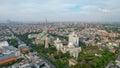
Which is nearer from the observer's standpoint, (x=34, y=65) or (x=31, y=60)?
(x=34, y=65)

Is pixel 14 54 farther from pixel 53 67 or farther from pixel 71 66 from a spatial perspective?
pixel 71 66

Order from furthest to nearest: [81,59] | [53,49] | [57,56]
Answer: [53,49] < [57,56] < [81,59]

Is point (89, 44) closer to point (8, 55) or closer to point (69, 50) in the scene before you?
point (69, 50)

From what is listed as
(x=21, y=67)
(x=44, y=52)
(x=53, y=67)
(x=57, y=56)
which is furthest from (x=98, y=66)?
(x=44, y=52)

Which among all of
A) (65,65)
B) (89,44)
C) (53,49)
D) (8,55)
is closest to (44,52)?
(53,49)

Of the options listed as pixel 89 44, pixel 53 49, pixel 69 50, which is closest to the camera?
pixel 69 50

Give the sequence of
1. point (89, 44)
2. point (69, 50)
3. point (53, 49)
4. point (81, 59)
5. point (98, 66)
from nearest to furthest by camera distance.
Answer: point (98, 66)
point (81, 59)
point (69, 50)
point (53, 49)
point (89, 44)

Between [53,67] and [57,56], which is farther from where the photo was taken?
[57,56]

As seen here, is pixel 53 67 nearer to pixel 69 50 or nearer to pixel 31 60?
pixel 31 60

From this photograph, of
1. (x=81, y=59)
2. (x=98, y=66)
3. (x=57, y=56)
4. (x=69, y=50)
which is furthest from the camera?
(x=69, y=50)
